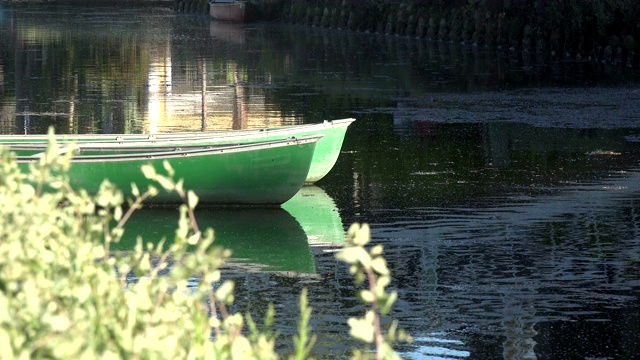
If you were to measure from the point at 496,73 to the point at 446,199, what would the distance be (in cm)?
1619

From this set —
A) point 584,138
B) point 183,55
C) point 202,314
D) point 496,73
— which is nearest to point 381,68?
point 496,73

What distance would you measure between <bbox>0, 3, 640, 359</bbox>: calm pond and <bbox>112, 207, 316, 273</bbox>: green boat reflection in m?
0.03

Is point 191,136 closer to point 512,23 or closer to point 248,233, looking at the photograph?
point 248,233

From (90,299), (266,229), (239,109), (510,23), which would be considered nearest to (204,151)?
(266,229)

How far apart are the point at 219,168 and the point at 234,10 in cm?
5104

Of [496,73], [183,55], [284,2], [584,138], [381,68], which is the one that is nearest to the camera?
[584,138]

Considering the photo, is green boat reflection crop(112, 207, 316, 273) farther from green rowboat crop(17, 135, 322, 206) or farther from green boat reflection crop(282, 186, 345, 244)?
green rowboat crop(17, 135, 322, 206)

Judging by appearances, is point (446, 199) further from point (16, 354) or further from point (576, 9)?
point (576, 9)

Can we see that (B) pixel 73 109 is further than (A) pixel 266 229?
Yes

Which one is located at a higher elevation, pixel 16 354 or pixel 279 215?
pixel 16 354

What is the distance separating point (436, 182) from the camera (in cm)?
1575

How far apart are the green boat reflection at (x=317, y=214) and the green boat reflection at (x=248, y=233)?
113mm

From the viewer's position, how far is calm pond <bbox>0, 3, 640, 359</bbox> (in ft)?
32.8

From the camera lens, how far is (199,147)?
14.2m
